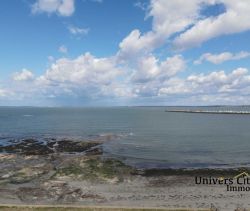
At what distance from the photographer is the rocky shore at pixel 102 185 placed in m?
28.0

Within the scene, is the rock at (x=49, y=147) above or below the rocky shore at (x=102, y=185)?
above

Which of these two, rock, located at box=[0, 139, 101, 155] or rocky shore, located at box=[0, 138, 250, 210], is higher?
rock, located at box=[0, 139, 101, 155]

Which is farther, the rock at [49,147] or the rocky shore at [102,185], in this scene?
the rock at [49,147]

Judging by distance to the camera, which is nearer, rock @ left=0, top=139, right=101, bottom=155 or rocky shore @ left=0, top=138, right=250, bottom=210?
rocky shore @ left=0, top=138, right=250, bottom=210

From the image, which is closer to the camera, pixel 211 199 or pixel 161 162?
pixel 211 199

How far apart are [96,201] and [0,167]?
19257mm

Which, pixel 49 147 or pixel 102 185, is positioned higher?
pixel 49 147

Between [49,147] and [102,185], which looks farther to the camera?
[49,147]

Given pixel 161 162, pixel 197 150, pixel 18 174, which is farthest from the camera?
pixel 197 150

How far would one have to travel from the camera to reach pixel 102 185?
109 feet

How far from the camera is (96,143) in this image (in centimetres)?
6391

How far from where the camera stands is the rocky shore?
91.8 feet

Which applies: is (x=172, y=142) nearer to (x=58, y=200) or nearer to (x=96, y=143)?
(x=96, y=143)

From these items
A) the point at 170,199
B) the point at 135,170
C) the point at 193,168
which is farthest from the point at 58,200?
the point at 193,168
